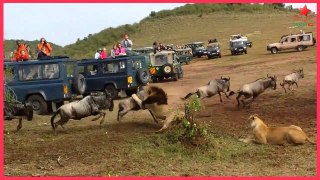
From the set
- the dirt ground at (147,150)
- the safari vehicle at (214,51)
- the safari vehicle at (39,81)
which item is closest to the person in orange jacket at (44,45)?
the safari vehicle at (39,81)

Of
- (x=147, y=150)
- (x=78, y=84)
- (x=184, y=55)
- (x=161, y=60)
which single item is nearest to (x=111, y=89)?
(x=78, y=84)

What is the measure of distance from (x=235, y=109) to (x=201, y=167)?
19.8 feet

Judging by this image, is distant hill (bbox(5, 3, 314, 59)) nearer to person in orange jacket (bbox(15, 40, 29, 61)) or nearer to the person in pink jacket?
the person in pink jacket

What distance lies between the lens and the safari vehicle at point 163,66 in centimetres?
2578

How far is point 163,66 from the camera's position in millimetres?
25906

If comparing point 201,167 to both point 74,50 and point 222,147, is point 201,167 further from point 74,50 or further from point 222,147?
point 74,50

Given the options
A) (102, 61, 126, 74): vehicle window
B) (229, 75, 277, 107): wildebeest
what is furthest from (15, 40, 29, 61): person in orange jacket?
(229, 75, 277, 107): wildebeest

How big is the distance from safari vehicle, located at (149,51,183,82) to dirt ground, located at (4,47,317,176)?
1159cm

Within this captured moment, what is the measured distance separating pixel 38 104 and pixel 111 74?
158 inches

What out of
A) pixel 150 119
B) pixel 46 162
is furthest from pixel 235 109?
pixel 46 162

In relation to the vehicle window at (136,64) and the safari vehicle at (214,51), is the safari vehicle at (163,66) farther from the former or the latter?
the safari vehicle at (214,51)

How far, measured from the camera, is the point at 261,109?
45.8 feet

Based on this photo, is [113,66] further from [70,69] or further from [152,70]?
[152,70]

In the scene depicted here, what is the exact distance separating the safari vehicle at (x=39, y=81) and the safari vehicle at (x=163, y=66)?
1049 cm
